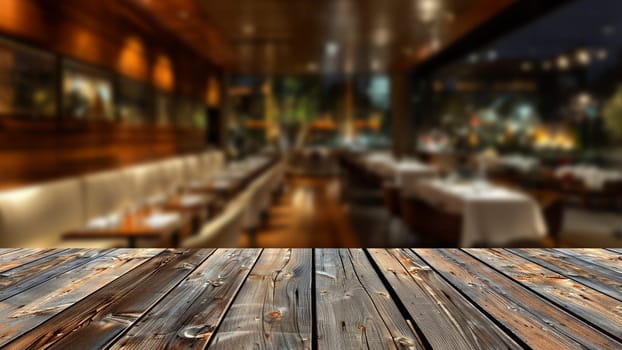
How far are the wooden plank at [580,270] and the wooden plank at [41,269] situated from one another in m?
1.38

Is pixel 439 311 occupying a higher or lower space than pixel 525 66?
lower

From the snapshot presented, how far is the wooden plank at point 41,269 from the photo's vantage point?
125cm

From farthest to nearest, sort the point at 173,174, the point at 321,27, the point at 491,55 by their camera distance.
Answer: the point at 491,55 < the point at 173,174 < the point at 321,27

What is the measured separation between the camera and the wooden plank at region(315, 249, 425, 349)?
90 centimetres

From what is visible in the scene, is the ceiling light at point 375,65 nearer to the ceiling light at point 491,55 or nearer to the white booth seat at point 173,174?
the ceiling light at point 491,55

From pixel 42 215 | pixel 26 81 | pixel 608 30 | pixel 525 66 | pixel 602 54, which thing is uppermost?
pixel 608 30

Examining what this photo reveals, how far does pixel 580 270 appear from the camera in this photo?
142cm

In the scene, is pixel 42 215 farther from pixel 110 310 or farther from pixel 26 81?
pixel 110 310

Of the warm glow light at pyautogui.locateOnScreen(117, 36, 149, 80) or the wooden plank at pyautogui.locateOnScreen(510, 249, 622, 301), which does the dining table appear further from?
the warm glow light at pyautogui.locateOnScreen(117, 36, 149, 80)

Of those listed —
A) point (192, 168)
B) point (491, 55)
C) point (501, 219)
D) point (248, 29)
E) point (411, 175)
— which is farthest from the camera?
point (411, 175)

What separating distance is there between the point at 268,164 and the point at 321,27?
4.90m

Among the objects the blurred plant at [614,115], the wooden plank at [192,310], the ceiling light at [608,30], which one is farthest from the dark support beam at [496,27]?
the wooden plank at [192,310]

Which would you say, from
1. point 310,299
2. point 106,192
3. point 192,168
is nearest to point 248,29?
point 192,168

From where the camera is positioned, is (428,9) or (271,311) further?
(428,9)
